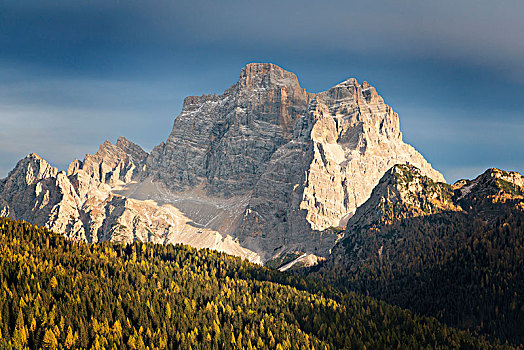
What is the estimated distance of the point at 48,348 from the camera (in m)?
187

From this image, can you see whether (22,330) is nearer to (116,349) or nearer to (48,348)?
(48,348)

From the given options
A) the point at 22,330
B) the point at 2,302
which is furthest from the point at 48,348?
the point at 2,302

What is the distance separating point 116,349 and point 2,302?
4119 cm

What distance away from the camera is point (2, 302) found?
200 m

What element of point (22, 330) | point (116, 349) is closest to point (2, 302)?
point (22, 330)

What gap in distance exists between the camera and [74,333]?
19812 centimetres

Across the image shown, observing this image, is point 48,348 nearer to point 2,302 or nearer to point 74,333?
point 74,333

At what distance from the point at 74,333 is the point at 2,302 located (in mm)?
26121

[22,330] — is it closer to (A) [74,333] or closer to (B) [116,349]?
(A) [74,333]

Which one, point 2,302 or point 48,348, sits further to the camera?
point 2,302

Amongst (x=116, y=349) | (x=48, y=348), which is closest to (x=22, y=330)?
(x=48, y=348)

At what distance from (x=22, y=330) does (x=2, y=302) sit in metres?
17.2

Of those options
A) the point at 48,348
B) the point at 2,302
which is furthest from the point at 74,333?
the point at 2,302

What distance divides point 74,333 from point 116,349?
15.1 metres
